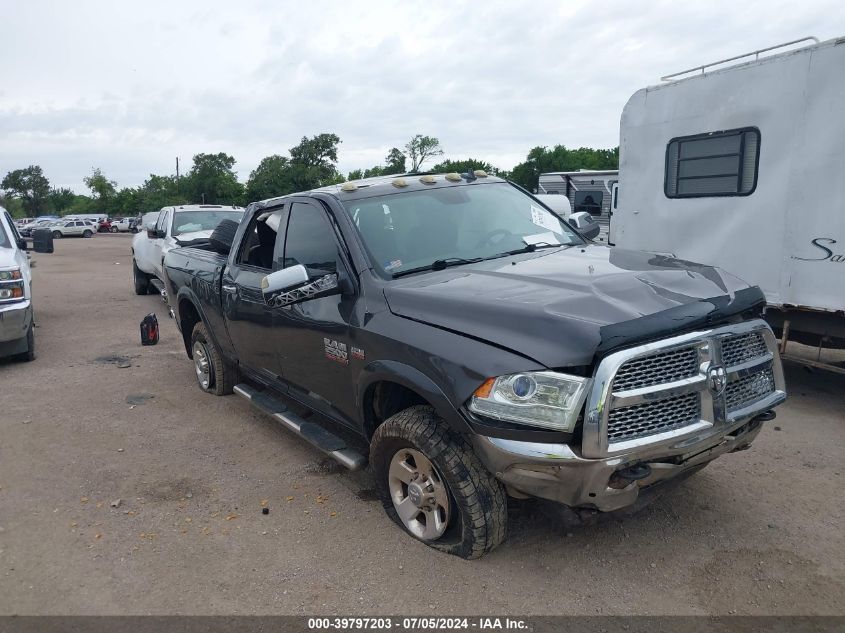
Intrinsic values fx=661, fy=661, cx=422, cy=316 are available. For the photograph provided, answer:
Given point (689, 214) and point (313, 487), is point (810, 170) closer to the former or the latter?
point (689, 214)

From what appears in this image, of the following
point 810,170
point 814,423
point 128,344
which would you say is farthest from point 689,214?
point 128,344

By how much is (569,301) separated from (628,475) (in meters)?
0.79

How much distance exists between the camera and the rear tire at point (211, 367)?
20.0 feet

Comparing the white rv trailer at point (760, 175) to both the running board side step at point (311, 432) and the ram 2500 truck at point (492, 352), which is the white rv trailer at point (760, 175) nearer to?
the ram 2500 truck at point (492, 352)

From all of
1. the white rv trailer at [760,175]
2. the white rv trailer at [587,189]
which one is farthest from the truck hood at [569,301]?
the white rv trailer at [587,189]

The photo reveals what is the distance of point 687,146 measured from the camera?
6773 millimetres

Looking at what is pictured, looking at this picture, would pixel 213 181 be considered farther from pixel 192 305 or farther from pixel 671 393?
pixel 671 393

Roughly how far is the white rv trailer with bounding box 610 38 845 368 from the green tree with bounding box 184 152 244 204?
5109 cm

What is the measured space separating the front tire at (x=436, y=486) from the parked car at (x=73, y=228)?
162 feet

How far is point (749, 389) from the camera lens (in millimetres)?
3227

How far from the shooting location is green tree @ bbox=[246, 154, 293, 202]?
51.6 m

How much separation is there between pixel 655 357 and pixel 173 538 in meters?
2.77

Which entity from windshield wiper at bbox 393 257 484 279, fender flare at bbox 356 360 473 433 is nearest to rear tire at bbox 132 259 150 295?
windshield wiper at bbox 393 257 484 279

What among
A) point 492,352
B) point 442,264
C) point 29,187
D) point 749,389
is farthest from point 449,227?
point 29,187
